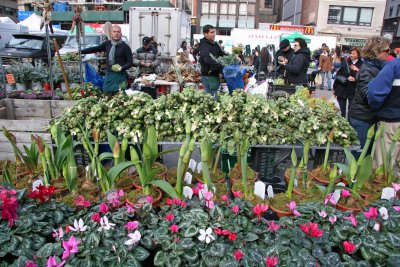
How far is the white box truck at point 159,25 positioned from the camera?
13227 millimetres

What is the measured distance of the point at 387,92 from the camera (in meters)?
3.27

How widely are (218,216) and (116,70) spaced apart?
4.16 meters

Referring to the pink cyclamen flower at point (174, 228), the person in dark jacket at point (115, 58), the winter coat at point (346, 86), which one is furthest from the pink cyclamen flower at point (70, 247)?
the winter coat at point (346, 86)

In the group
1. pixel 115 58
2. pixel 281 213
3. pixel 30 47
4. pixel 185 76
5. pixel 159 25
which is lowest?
pixel 281 213

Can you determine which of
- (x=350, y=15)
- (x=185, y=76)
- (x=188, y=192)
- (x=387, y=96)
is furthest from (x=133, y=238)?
(x=350, y=15)

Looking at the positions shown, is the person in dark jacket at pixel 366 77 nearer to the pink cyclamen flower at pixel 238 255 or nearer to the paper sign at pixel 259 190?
the paper sign at pixel 259 190

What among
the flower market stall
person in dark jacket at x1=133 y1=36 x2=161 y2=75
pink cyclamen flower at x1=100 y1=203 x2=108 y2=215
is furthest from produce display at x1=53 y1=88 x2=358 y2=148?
person in dark jacket at x1=133 y1=36 x2=161 y2=75

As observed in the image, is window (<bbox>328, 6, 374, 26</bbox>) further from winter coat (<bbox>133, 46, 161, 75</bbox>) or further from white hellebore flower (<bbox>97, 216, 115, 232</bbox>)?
white hellebore flower (<bbox>97, 216, 115, 232</bbox>)

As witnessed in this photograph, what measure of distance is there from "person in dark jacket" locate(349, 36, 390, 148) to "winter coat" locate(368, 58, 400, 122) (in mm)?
226

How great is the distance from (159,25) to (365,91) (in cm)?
1113

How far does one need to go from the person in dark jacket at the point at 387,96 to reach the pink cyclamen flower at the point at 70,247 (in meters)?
2.84

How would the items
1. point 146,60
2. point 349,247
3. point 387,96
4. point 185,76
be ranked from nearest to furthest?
point 349,247 < point 387,96 < point 185,76 < point 146,60

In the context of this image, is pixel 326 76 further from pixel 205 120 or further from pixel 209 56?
pixel 205 120

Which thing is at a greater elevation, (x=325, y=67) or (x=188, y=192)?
(x=325, y=67)
